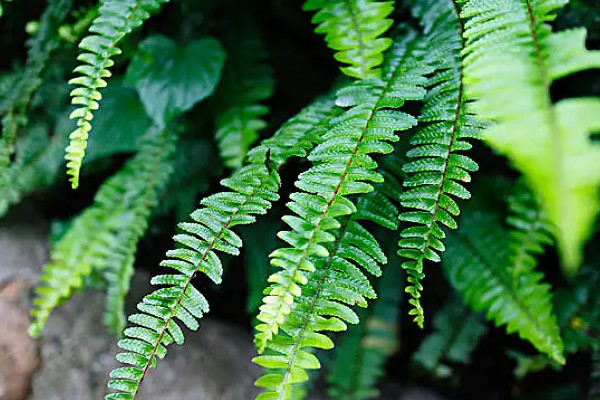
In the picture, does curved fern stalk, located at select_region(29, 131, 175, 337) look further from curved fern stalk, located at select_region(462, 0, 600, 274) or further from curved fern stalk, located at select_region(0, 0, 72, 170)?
curved fern stalk, located at select_region(462, 0, 600, 274)

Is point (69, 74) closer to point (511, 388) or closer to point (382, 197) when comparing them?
point (382, 197)

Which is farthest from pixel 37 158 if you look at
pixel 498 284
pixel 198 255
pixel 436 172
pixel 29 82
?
pixel 498 284

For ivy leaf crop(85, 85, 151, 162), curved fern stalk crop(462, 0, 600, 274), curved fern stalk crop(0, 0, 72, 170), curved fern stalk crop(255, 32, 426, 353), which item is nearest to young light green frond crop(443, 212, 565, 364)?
curved fern stalk crop(255, 32, 426, 353)

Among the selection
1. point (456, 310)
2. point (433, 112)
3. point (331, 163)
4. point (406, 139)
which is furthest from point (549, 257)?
point (331, 163)

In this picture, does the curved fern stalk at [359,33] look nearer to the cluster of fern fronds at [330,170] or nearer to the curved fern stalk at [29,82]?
the cluster of fern fronds at [330,170]

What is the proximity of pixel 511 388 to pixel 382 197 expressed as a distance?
1.31 metres

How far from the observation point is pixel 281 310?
0.90m

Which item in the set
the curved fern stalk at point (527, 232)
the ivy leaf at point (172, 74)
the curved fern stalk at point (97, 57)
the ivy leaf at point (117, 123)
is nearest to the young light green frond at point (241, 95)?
the ivy leaf at point (172, 74)

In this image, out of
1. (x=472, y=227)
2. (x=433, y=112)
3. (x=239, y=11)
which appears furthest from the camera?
(x=239, y=11)

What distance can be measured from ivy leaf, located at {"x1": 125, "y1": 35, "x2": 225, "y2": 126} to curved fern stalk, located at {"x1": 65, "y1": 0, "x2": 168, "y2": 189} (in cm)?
25

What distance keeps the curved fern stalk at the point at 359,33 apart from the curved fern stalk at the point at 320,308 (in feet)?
1.32

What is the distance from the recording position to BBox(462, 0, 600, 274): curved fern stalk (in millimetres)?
494

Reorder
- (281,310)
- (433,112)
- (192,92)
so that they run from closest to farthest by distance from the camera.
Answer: (281,310), (433,112), (192,92)

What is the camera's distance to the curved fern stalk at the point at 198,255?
978 millimetres
